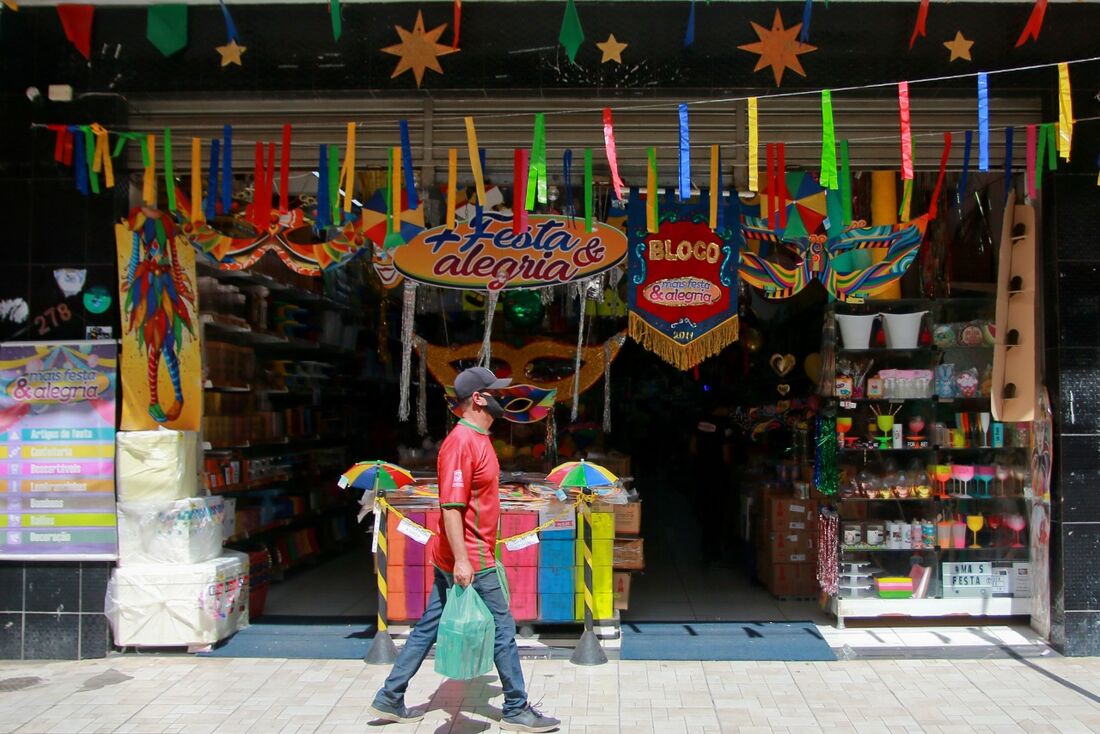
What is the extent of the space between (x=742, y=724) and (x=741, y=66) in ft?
13.8

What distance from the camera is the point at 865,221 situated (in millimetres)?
6738

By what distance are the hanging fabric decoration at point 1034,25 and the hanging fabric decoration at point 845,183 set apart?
131 centimetres

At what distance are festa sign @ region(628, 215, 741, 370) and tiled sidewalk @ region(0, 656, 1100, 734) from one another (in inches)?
86.4

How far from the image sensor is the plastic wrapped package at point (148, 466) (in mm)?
6258

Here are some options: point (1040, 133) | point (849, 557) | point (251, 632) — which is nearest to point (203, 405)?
point (251, 632)

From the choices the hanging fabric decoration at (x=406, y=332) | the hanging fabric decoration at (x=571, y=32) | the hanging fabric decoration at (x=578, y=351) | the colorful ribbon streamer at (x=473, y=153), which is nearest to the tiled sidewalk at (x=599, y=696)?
the hanging fabric decoration at (x=406, y=332)

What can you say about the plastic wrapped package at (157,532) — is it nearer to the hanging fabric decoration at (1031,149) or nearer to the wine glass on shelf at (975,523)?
the wine glass on shelf at (975,523)

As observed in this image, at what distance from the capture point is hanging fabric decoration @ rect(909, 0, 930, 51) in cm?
576

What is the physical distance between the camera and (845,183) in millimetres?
6078

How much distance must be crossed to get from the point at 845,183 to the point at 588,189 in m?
1.70

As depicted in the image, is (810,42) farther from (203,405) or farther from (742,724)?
(203,405)

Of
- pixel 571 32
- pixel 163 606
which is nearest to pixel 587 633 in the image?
pixel 163 606

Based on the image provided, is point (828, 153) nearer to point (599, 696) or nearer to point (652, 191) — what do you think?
point (652, 191)

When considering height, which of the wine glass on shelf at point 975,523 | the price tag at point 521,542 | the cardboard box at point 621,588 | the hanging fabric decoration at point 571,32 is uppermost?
the hanging fabric decoration at point 571,32
